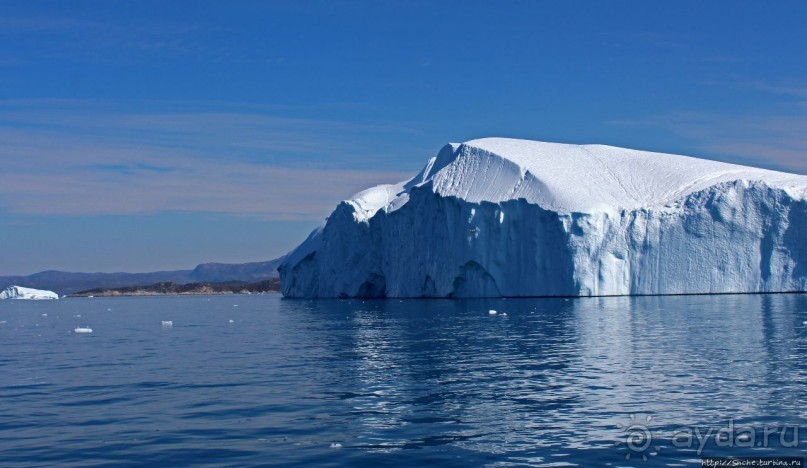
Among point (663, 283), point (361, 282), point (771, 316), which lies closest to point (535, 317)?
point (771, 316)

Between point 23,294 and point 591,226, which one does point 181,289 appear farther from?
point 591,226

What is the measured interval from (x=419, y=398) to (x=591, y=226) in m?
29.3

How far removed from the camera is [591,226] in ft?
129

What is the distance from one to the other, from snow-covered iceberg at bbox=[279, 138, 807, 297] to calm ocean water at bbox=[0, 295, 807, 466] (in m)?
18.4

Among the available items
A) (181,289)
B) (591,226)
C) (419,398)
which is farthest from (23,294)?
(419,398)

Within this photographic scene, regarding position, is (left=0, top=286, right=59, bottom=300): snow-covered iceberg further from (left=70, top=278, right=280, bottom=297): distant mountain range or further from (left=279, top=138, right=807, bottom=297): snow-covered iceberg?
(left=279, top=138, right=807, bottom=297): snow-covered iceberg

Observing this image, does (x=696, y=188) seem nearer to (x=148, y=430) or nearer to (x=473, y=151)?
(x=473, y=151)

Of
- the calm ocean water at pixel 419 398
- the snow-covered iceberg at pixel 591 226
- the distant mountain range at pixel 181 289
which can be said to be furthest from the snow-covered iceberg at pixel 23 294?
the calm ocean water at pixel 419 398

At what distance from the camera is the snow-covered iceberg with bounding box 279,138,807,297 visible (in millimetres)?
39188

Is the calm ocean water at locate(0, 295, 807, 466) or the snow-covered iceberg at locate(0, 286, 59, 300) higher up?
the snow-covered iceberg at locate(0, 286, 59, 300)

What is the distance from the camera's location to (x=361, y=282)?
171 ft

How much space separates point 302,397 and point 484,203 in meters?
31.0

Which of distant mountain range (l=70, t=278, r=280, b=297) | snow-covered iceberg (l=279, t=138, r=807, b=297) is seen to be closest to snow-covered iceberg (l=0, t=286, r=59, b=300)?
distant mountain range (l=70, t=278, r=280, b=297)

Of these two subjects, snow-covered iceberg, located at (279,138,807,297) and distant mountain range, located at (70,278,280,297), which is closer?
snow-covered iceberg, located at (279,138,807,297)
